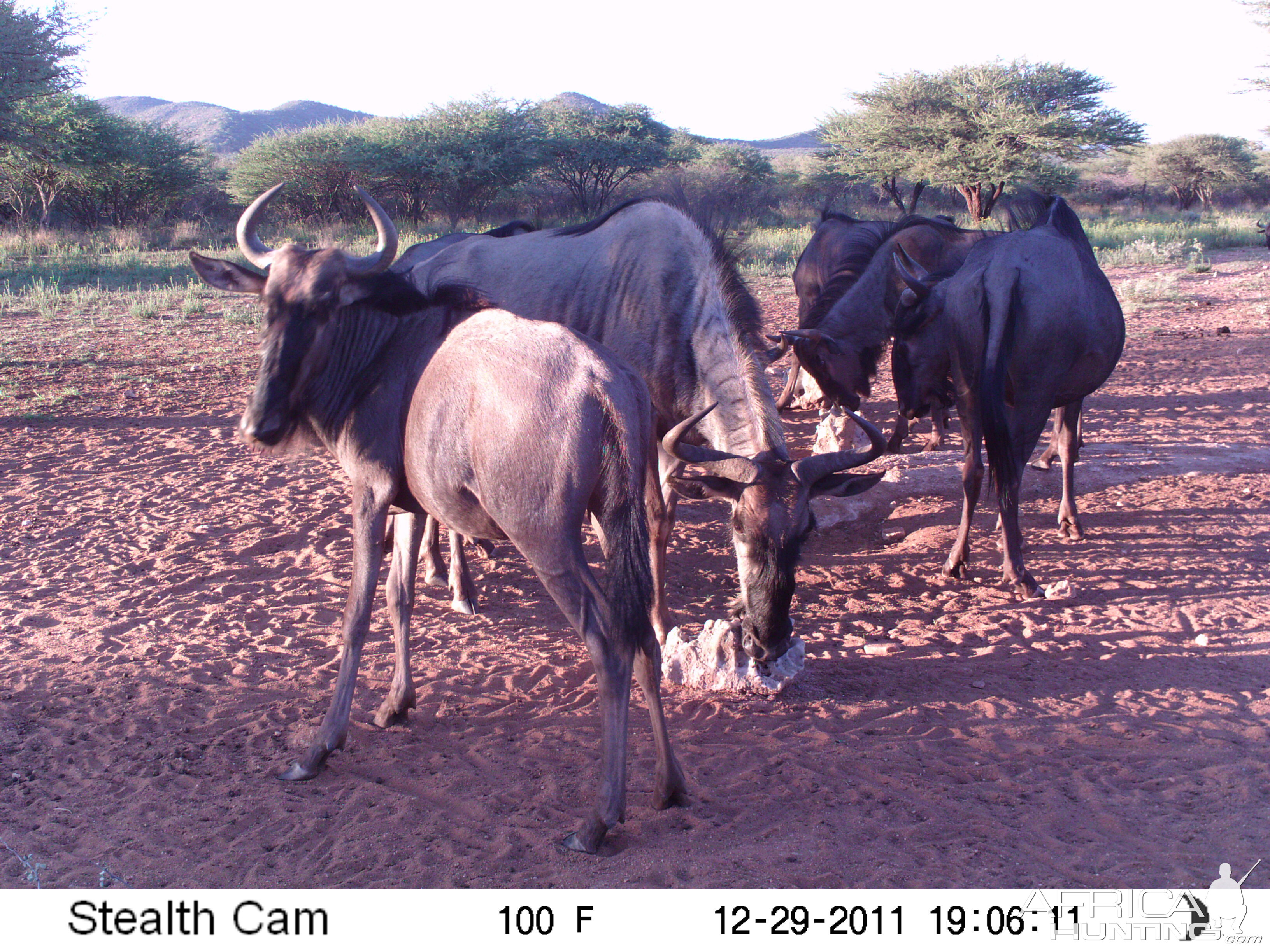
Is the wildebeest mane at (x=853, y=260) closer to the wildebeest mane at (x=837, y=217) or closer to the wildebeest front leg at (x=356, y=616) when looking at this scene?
the wildebeest mane at (x=837, y=217)

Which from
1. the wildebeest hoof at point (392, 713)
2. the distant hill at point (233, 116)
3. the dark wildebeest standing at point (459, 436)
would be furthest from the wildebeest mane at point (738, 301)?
the distant hill at point (233, 116)

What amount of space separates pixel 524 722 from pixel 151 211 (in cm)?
3231

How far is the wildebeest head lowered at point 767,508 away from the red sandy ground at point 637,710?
0.56 m

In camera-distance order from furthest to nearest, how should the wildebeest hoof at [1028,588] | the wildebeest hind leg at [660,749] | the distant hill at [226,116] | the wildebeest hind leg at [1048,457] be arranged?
the distant hill at [226,116] → the wildebeest hind leg at [1048,457] → the wildebeest hoof at [1028,588] → the wildebeest hind leg at [660,749]

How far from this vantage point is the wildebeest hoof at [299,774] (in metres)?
3.63

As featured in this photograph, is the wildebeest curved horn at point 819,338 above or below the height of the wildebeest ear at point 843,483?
above

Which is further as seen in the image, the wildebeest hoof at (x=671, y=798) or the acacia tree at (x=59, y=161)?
the acacia tree at (x=59, y=161)

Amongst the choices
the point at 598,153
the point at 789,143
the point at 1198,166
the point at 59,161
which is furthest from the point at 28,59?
the point at 789,143

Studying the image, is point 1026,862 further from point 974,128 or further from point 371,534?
point 974,128

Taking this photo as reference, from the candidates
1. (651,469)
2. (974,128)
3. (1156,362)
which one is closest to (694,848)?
(651,469)

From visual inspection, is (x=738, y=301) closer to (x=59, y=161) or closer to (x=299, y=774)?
(x=299, y=774)

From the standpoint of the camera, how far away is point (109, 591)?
5438 mm

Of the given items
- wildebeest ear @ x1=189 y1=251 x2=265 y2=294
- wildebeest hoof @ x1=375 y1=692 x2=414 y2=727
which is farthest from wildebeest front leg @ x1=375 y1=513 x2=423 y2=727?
wildebeest ear @ x1=189 y1=251 x2=265 y2=294

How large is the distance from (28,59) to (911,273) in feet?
52.6
